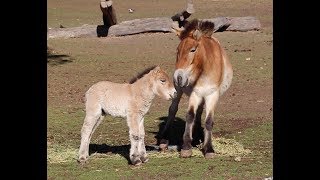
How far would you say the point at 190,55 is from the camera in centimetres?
895

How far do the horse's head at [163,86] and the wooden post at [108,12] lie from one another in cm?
1245

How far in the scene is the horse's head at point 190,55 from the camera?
8.70 m

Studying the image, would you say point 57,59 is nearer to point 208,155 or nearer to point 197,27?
point 197,27

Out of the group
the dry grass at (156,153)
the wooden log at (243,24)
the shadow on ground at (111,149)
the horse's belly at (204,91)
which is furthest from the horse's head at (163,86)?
the wooden log at (243,24)

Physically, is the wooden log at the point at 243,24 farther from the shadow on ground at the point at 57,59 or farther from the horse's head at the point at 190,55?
the horse's head at the point at 190,55

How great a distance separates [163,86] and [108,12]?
508 inches

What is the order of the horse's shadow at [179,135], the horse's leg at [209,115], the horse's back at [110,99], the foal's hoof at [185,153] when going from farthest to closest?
the horse's shadow at [179,135]
the horse's leg at [209,115]
the foal's hoof at [185,153]
the horse's back at [110,99]

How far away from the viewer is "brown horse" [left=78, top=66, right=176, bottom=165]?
8539 millimetres

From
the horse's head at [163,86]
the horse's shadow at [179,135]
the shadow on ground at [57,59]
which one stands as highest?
the horse's head at [163,86]

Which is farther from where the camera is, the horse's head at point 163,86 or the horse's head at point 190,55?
the horse's head at point 190,55

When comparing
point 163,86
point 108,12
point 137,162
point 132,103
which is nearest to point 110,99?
point 132,103

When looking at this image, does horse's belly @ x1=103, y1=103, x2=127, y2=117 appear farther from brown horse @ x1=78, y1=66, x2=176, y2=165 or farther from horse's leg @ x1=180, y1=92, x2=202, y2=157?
horse's leg @ x1=180, y1=92, x2=202, y2=157
